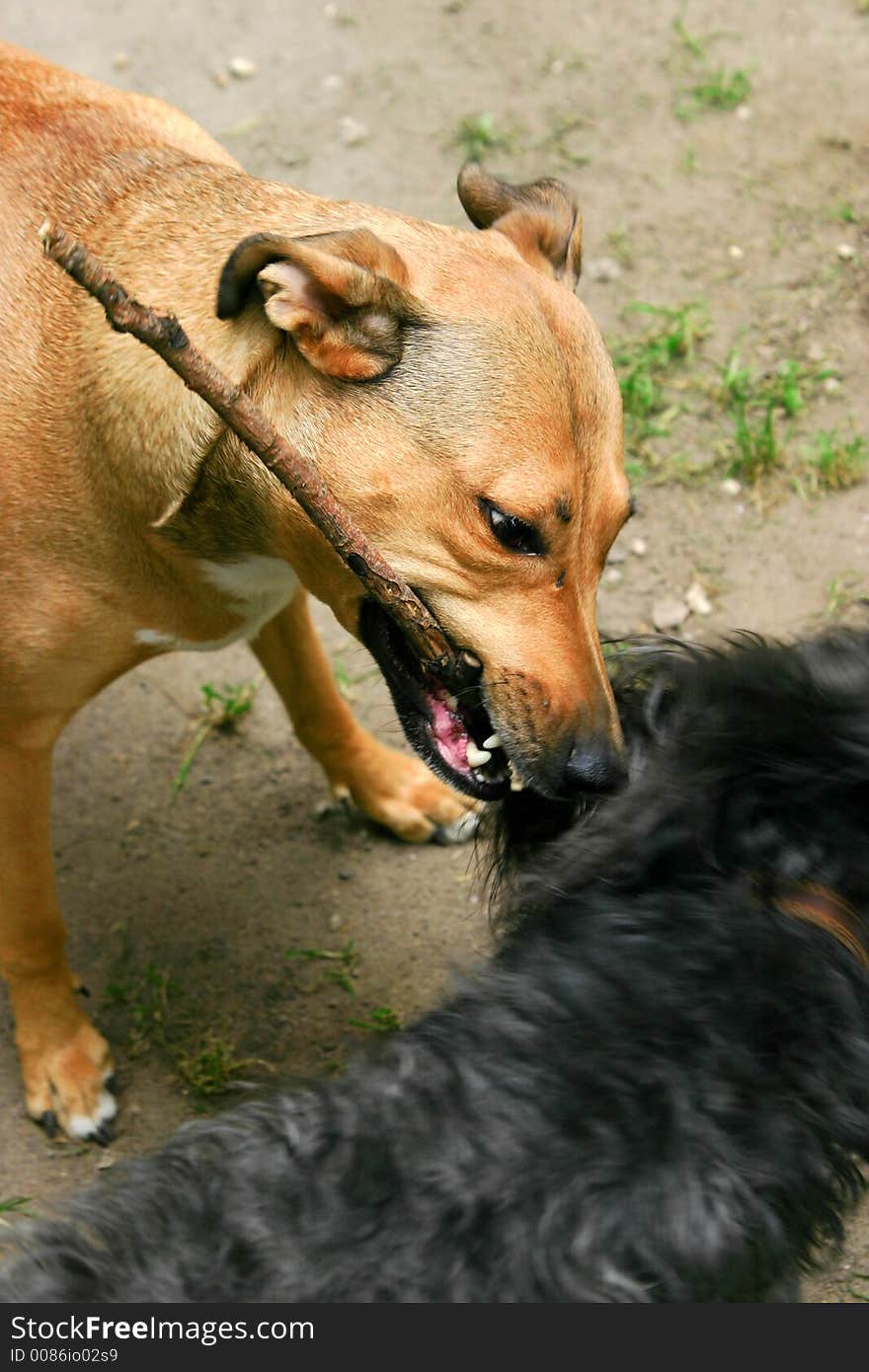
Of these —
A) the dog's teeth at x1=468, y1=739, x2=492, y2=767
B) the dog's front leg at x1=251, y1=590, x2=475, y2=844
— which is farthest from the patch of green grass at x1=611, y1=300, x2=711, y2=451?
the dog's teeth at x1=468, y1=739, x2=492, y2=767

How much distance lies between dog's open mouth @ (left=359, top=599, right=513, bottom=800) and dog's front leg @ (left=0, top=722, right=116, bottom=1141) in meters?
0.91

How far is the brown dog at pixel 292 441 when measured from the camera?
273 cm

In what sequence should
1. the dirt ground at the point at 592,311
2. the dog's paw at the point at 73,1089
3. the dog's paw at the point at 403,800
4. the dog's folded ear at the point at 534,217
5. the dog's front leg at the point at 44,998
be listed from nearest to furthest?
1. the dog's folded ear at the point at 534,217
2. the dog's front leg at the point at 44,998
3. the dog's paw at the point at 73,1089
4. the dirt ground at the point at 592,311
5. the dog's paw at the point at 403,800

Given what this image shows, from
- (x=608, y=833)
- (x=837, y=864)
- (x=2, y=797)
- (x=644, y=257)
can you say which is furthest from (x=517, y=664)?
(x=644, y=257)

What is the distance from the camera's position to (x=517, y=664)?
279 centimetres

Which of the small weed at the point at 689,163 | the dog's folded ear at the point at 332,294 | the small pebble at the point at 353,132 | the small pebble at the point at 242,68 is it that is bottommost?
the small weed at the point at 689,163

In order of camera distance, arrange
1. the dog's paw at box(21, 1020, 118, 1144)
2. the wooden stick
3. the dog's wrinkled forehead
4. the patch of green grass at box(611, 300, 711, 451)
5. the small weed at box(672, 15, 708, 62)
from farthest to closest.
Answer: the small weed at box(672, 15, 708, 62) < the patch of green grass at box(611, 300, 711, 451) < the dog's paw at box(21, 1020, 118, 1144) < the dog's wrinkled forehead < the wooden stick

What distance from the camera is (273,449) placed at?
251cm

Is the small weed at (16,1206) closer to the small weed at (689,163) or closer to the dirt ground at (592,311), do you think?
the dirt ground at (592,311)

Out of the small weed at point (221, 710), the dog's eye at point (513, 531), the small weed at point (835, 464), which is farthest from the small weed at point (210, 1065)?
the small weed at point (835, 464)

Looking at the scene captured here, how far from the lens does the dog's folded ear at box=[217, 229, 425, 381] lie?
263cm

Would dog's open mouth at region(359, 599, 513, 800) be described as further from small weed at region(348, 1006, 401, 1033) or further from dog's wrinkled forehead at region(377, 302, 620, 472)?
small weed at region(348, 1006, 401, 1033)

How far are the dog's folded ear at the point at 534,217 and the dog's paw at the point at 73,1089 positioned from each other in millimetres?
2249

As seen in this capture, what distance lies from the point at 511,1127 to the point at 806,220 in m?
4.39
